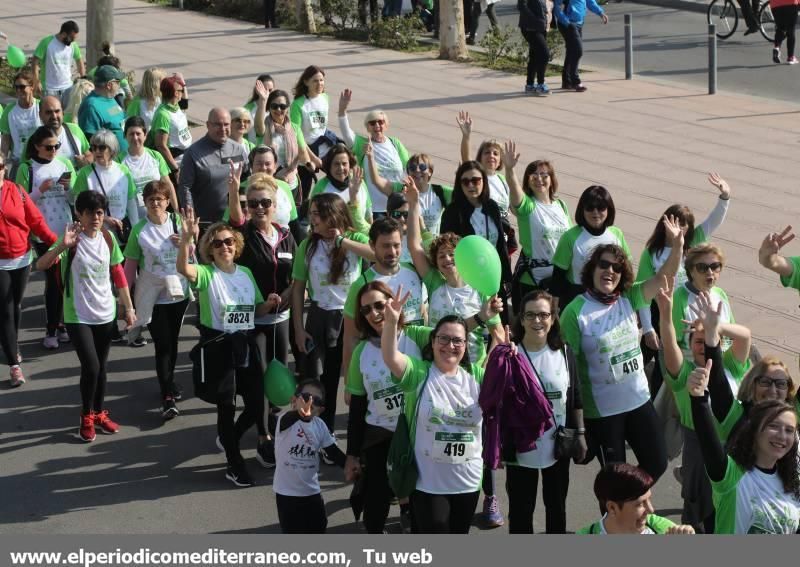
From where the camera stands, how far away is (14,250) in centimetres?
1049

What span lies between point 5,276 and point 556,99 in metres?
11.3

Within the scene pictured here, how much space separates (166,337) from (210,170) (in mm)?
1971

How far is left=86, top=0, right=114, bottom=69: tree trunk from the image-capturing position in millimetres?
21625

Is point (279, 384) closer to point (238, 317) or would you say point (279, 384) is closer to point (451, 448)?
point (238, 317)

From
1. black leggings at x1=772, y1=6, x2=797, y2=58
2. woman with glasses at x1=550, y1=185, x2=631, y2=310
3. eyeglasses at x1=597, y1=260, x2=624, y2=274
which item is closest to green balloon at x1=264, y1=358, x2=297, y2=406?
woman with glasses at x1=550, y1=185, x2=631, y2=310

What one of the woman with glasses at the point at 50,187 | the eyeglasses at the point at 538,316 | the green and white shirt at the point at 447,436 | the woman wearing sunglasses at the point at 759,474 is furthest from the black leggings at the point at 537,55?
the woman wearing sunglasses at the point at 759,474

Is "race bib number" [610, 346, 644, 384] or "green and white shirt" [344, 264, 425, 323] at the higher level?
"green and white shirt" [344, 264, 425, 323]

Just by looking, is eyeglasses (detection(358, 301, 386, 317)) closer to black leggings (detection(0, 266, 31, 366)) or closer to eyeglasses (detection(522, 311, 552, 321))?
eyeglasses (detection(522, 311, 552, 321))

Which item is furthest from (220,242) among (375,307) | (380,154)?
(380,154)

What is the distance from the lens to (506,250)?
1014cm

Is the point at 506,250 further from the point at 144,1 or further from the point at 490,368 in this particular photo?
the point at 144,1

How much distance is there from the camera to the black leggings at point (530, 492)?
7.46 metres

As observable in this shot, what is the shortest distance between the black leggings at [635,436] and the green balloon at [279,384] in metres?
1.96

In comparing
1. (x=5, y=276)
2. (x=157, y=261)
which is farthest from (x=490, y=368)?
(x=5, y=276)
